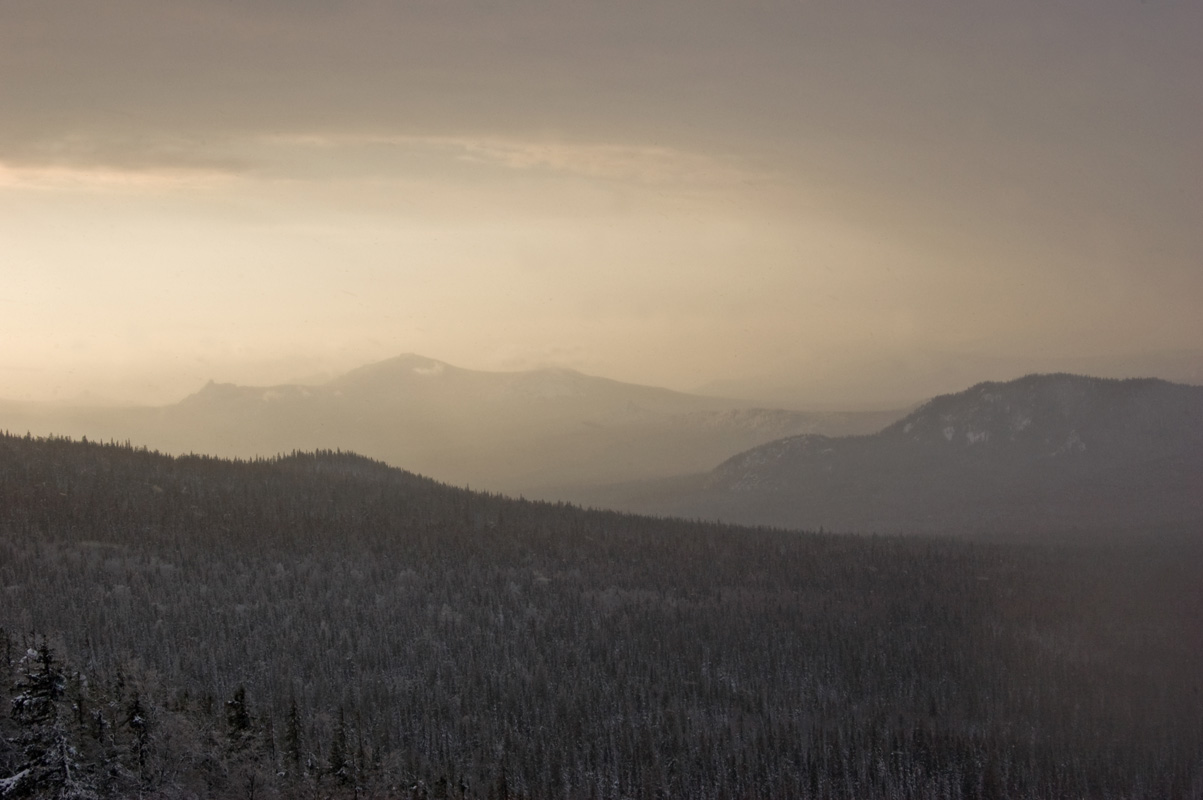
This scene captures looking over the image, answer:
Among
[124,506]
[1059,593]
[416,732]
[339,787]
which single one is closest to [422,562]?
[124,506]

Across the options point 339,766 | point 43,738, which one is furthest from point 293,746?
point 43,738

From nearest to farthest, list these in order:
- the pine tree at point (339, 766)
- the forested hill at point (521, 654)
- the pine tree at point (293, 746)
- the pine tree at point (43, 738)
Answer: the pine tree at point (43, 738)
the pine tree at point (339, 766)
the pine tree at point (293, 746)
the forested hill at point (521, 654)

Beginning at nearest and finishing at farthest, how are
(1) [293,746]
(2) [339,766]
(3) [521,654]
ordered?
(2) [339,766] → (1) [293,746] → (3) [521,654]

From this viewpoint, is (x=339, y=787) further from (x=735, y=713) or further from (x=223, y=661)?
(x=735, y=713)

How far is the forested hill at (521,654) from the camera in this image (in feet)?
238

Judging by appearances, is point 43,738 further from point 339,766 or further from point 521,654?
point 521,654

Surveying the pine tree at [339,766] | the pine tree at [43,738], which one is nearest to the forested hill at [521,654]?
the pine tree at [43,738]

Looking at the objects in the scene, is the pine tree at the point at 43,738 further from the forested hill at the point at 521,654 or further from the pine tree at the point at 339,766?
the pine tree at the point at 339,766

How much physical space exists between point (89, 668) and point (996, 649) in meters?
105

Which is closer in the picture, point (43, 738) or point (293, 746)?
point (43, 738)

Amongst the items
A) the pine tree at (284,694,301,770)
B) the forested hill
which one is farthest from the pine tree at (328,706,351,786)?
the pine tree at (284,694,301,770)

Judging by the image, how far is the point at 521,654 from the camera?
4838 inches

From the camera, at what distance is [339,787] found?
211 ft

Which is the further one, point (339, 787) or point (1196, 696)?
point (1196, 696)
